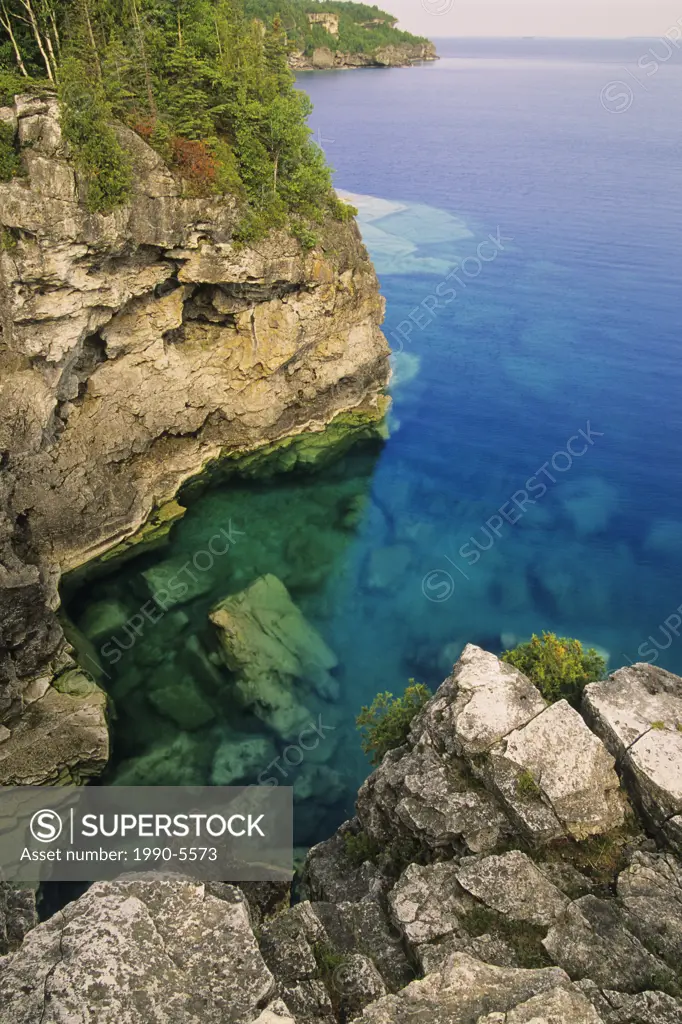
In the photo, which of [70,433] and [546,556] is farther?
[546,556]

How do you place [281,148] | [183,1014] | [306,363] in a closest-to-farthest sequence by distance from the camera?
[183,1014] < [281,148] < [306,363]

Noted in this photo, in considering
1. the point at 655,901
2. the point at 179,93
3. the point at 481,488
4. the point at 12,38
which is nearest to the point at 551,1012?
the point at 655,901

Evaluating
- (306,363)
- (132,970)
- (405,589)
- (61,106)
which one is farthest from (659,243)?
(132,970)

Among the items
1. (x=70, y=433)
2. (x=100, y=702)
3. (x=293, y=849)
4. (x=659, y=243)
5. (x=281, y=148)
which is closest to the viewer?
(x=293, y=849)

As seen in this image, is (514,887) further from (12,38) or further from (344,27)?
(344,27)

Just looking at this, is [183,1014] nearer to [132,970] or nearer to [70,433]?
[132,970]

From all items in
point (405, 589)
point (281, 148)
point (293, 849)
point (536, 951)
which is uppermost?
point (281, 148)
